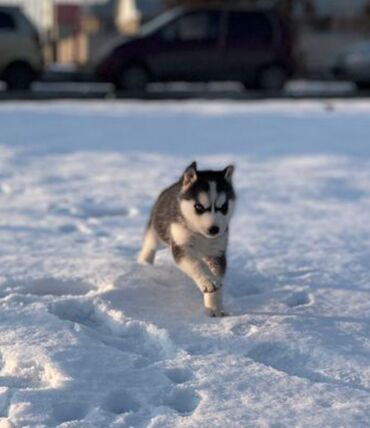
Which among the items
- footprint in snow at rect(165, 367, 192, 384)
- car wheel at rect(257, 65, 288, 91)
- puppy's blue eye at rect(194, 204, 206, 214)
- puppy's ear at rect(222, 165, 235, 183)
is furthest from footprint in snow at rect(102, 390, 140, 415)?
car wheel at rect(257, 65, 288, 91)

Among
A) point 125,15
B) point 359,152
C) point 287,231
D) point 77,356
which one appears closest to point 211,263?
point 77,356

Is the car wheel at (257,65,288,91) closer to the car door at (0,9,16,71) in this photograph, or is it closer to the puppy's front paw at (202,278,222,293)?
the car door at (0,9,16,71)

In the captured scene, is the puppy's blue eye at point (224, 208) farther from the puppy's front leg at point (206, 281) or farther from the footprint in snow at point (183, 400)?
the footprint in snow at point (183, 400)

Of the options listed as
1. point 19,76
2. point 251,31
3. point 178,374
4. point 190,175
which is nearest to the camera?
point 178,374

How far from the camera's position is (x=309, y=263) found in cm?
615

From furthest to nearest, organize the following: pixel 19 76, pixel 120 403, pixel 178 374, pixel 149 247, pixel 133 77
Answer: pixel 19 76, pixel 133 77, pixel 149 247, pixel 178 374, pixel 120 403

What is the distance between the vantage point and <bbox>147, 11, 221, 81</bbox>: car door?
21.3 meters

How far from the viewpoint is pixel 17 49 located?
21.1 meters

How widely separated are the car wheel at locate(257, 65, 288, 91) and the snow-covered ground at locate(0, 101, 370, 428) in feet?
37.5

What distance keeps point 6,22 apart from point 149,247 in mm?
16767

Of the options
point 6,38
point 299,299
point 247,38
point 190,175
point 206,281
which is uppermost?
point 247,38

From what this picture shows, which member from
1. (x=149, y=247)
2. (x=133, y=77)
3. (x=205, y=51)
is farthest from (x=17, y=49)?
(x=149, y=247)

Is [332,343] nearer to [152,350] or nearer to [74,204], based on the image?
[152,350]

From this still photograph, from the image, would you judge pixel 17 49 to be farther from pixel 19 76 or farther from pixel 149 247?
pixel 149 247
